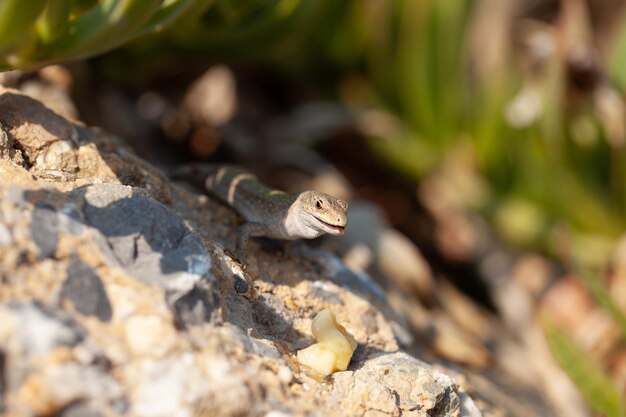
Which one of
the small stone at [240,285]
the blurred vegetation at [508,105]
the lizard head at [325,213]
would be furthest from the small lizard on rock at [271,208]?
the blurred vegetation at [508,105]

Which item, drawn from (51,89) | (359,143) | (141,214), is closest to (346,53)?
(359,143)

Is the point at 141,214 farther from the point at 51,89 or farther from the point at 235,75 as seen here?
the point at 235,75

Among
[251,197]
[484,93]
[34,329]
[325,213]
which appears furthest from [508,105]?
[34,329]

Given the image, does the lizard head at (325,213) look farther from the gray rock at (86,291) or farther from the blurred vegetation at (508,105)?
the blurred vegetation at (508,105)

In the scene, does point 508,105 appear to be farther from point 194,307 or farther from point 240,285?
point 194,307

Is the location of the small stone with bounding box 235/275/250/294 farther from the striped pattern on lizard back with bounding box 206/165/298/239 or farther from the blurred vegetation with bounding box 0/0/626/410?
the blurred vegetation with bounding box 0/0/626/410

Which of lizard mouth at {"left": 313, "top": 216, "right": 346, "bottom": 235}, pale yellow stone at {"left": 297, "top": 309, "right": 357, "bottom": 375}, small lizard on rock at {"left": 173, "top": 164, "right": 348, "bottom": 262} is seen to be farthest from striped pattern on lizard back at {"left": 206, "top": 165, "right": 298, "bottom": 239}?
pale yellow stone at {"left": 297, "top": 309, "right": 357, "bottom": 375}
